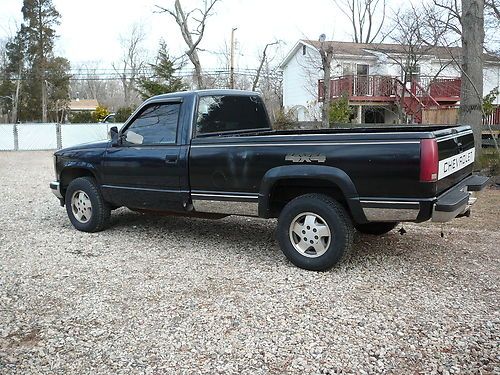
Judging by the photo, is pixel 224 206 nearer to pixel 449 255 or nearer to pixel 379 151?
pixel 379 151

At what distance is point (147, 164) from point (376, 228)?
289cm

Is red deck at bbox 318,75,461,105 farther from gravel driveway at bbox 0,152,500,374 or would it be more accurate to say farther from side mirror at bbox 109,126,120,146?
side mirror at bbox 109,126,120,146

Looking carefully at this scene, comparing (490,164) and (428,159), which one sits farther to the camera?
(490,164)

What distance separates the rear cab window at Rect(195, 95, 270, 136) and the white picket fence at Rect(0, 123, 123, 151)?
20844mm

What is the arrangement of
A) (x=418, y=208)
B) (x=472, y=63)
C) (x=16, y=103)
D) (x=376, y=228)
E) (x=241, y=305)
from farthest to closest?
(x=16, y=103)
(x=472, y=63)
(x=376, y=228)
(x=418, y=208)
(x=241, y=305)

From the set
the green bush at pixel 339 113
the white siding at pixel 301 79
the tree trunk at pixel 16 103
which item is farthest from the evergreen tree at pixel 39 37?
the green bush at pixel 339 113

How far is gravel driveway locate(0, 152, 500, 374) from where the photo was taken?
3.17 meters

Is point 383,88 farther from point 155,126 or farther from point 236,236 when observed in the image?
point 155,126

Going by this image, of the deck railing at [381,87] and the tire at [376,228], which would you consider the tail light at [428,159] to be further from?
the deck railing at [381,87]

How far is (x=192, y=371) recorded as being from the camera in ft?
10.0

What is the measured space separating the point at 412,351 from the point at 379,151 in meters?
1.75

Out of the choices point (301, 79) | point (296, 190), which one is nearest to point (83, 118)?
point (301, 79)

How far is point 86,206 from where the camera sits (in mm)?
6621

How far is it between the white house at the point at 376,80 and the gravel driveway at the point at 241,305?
16.3m
